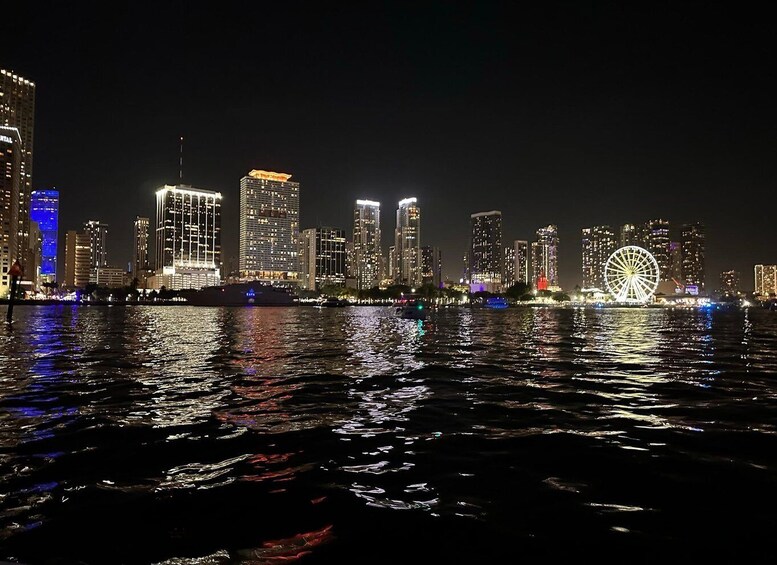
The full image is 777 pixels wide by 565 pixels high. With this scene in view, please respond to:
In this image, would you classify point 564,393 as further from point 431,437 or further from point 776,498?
point 776,498

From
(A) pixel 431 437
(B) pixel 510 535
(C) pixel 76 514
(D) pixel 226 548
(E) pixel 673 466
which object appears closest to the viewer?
(D) pixel 226 548

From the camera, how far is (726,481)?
9.67 m

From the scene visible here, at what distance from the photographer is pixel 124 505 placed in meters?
8.21

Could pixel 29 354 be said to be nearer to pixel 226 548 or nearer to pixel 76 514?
pixel 76 514

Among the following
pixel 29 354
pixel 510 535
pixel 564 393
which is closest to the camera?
pixel 510 535

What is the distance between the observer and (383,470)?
10.1m

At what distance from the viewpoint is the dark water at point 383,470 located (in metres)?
6.96

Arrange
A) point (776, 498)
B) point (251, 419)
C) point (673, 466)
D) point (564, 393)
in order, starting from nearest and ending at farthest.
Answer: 1. point (776, 498)
2. point (673, 466)
3. point (251, 419)
4. point (564, 393)

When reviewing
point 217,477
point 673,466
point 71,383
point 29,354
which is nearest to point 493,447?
point 673,466

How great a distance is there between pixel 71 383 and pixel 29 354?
14412mm

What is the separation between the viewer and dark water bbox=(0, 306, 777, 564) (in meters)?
6.96

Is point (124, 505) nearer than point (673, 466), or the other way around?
point (124, 505)

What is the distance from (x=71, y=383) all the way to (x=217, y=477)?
14.7 metres

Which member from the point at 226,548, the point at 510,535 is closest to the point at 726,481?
the point at 510,535
